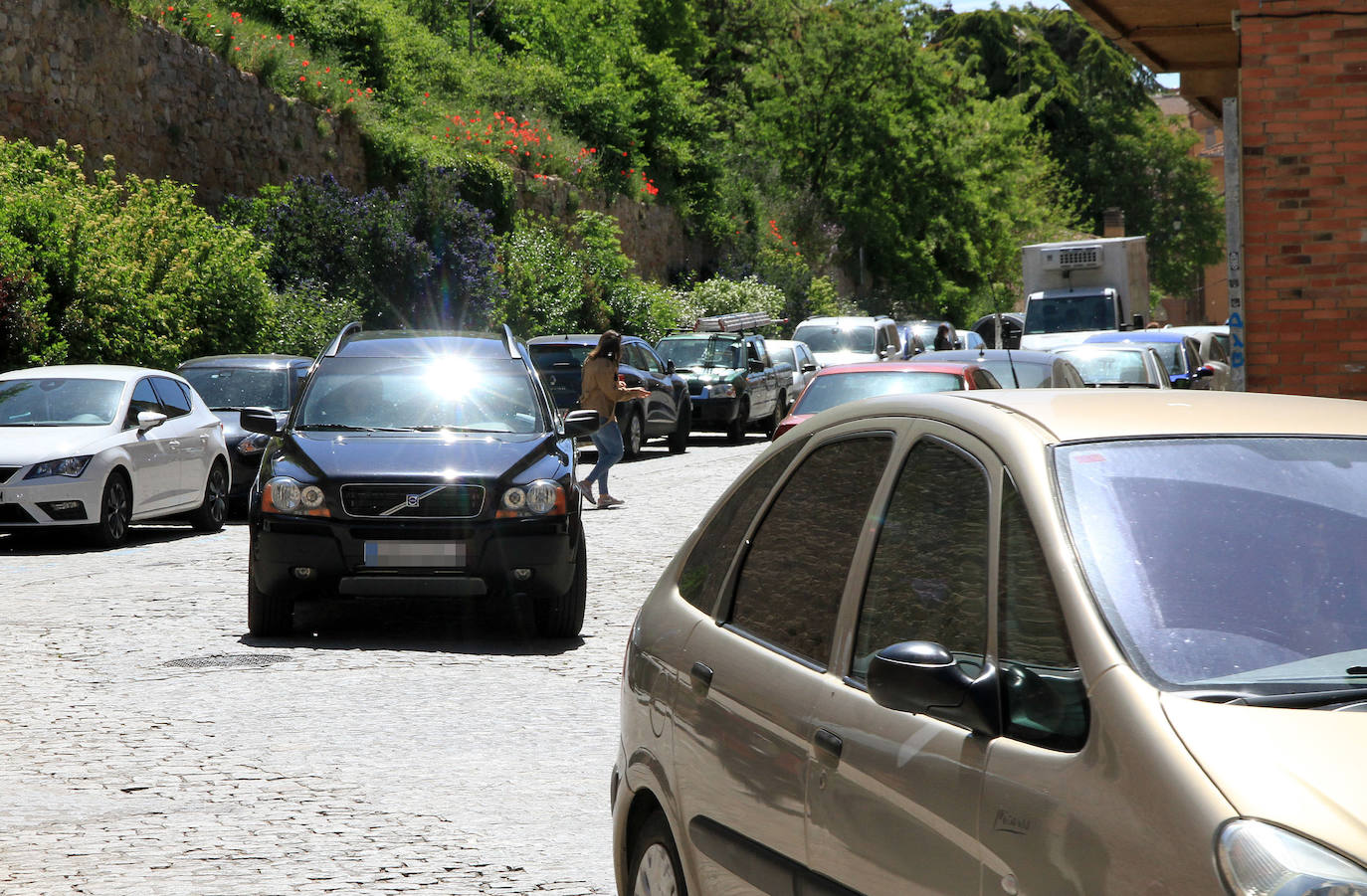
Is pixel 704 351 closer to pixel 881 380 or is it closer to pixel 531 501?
pixel 881 380

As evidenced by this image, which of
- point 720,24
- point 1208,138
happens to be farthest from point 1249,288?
point 1208,138

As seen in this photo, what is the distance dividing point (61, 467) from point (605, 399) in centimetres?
585

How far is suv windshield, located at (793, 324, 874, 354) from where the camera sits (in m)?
32.5

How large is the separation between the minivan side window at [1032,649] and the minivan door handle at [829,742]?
1.40 ft

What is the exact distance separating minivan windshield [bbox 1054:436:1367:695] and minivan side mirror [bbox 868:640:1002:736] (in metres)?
0.24

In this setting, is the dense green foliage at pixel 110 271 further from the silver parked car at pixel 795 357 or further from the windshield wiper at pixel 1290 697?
the windshield wiper at pixel 1290 697

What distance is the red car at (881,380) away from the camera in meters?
14.0

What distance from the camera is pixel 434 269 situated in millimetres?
29203

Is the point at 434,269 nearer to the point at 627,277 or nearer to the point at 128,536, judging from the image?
the point at 627,277

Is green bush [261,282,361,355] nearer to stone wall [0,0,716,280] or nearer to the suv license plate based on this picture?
stone wall [0,0,716,280]

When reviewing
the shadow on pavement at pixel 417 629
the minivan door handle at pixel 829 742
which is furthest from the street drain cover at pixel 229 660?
the minivan door handle at pixel 829 742

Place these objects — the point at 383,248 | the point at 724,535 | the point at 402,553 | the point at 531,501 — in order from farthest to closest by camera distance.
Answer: the point at 383,248, the point at 531,501, the point at 402,553, the point at 724,535

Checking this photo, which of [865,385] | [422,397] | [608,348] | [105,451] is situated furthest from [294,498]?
[608,348]

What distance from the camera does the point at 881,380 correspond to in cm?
1433
